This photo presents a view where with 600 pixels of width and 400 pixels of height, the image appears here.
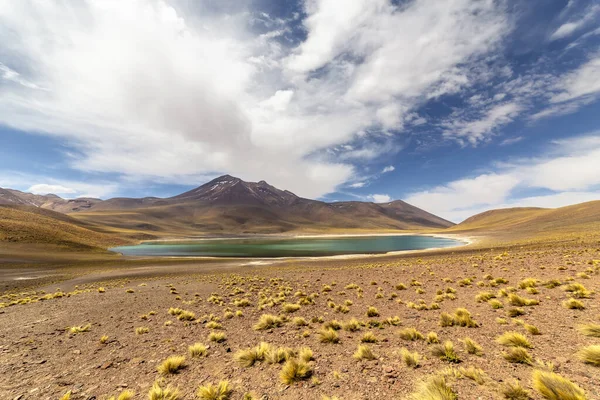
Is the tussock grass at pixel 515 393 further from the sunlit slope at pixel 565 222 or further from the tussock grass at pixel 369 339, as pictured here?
the sunlit slope at pixel 565 222

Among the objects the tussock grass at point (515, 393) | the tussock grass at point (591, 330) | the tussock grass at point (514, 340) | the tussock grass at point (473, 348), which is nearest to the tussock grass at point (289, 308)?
the tussock grass at point (473, 348)

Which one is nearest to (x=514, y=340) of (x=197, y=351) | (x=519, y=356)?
(x=519, y=356)

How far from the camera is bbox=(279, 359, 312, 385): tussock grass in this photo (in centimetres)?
619

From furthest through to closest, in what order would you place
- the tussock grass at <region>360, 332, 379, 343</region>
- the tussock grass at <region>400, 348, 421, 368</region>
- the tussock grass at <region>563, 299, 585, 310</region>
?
the tussock grass at <region>563, 299, 585, 310</region> < the tussock grass at <region>360, 332, 379, 343</region> < the tussock grass at <region>400, 348, 421, 368</region>

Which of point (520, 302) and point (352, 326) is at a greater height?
point (520, 302)

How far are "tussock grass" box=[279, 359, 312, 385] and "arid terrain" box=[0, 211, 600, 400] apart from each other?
4 centimetres

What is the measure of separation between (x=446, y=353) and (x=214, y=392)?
231 inches

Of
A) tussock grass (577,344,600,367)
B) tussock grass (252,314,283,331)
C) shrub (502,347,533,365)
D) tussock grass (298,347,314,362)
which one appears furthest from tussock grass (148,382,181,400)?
tussock grass (577,344,600,367)

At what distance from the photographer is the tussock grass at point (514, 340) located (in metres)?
6.76

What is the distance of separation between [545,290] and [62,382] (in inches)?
764

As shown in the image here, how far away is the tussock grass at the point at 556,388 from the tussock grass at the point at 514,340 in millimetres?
2493

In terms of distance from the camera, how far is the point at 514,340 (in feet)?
22.6

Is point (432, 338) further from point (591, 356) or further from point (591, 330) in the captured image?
point (591, 330)

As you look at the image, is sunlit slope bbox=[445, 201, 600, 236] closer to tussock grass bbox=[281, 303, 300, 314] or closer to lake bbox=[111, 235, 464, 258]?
lake bbox=[111, 235, 464, 258]
